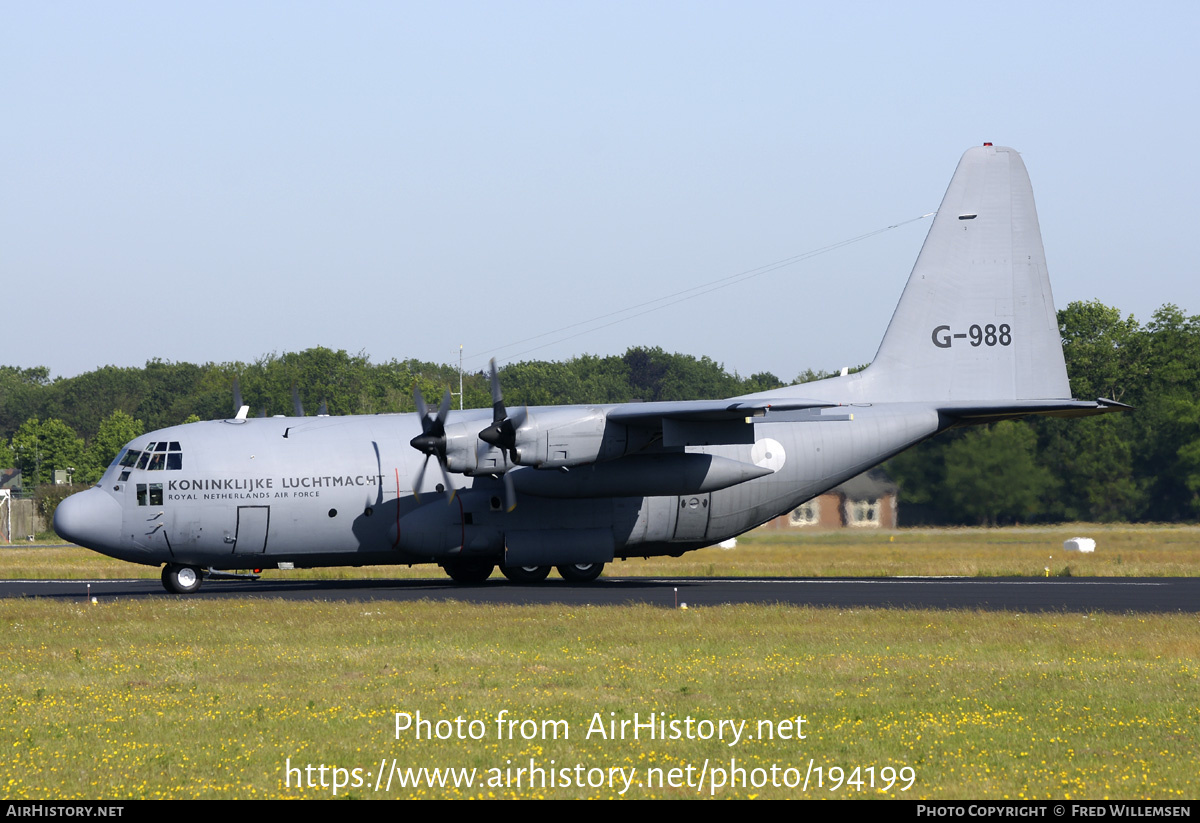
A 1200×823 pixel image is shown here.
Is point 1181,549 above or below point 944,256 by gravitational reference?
below

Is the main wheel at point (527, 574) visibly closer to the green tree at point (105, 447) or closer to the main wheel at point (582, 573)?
the main wheel at point (582, 573)

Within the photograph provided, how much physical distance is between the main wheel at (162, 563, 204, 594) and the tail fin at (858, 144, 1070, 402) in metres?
16.9

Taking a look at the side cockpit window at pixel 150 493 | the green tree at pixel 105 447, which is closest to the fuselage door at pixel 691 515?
the side cockpit window at pixel 150 493

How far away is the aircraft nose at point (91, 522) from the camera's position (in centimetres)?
2689

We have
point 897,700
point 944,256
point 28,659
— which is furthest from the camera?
point 944,256

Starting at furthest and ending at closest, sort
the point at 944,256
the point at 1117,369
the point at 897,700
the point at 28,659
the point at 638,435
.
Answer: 1. the point at 1117,369
2. the point at 944,256
3. the point at 638,435
4. the point at 28,659
5. the point at 897,700

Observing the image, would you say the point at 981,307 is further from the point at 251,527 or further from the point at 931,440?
the point at 251,527

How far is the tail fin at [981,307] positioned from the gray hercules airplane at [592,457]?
0.04 m

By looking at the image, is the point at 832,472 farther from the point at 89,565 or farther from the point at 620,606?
the point at 89,565

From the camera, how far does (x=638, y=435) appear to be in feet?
89.7

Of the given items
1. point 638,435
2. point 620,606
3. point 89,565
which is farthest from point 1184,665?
point 89,565

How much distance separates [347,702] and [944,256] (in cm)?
2238

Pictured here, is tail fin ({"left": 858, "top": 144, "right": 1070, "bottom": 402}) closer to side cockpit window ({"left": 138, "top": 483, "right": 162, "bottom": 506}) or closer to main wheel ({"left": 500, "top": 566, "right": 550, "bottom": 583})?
main wheel ({"left": 500, "top": 566, "right": 550, "bottom": 583})

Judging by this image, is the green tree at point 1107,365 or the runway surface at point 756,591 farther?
the green tree at point 1107,365
